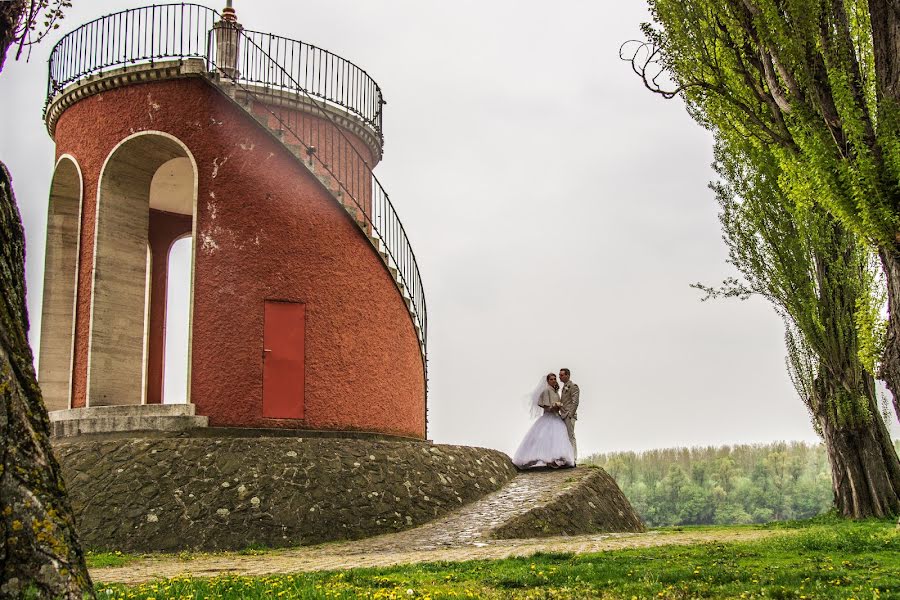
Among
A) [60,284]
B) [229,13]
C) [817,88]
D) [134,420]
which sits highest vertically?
[229,13]

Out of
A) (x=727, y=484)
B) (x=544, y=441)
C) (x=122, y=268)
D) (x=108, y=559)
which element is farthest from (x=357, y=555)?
(x=727, y=484)

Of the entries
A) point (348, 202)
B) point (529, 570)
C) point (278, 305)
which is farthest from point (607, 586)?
point (348, 202)


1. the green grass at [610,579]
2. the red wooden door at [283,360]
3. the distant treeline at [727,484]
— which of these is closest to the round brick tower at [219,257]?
the red wooden door at [283,360]

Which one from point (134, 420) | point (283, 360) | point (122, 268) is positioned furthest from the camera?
point (122, 268)

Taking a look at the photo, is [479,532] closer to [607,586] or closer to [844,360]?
[607,586]

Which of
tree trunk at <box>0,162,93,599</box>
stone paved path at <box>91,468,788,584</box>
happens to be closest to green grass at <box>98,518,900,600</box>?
stone paved path at <box>91,468,788,584</box>

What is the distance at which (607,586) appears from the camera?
6461 mm

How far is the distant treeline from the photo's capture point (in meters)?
→ 28.2

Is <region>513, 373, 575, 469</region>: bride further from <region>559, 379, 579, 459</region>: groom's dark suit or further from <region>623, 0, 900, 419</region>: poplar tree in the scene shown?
<region>623, 0, 900, 419</region>: poplar tree

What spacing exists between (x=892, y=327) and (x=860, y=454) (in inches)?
323

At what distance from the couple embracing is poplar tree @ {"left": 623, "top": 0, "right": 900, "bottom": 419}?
7.35m

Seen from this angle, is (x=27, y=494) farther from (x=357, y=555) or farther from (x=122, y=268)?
(x=122, y=268)

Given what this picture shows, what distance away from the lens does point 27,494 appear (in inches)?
149

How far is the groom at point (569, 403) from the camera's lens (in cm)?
1681
